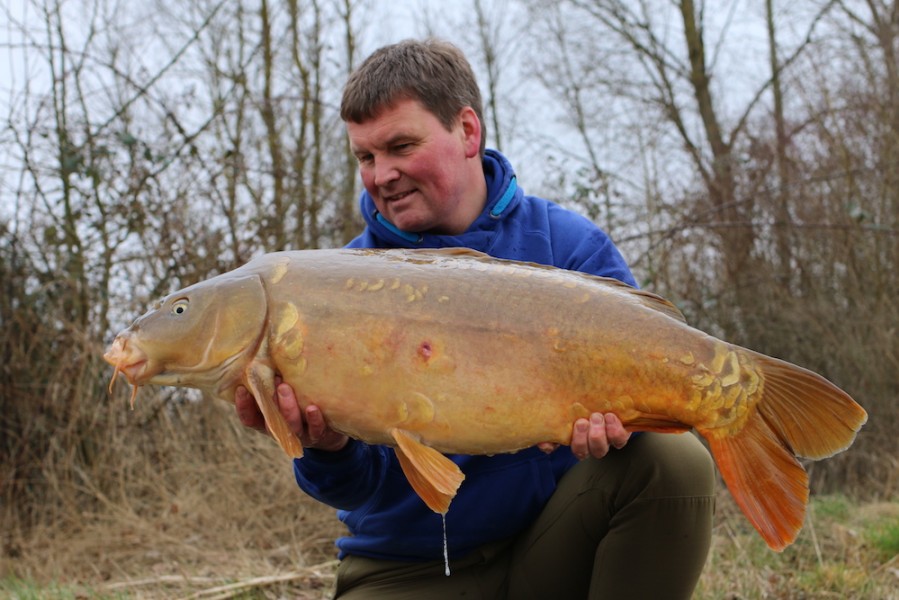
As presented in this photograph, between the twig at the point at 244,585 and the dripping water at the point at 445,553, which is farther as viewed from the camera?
the twig at the point at 244,585

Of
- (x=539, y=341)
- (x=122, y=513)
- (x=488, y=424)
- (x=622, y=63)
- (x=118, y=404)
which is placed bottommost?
(x=122, y=513)

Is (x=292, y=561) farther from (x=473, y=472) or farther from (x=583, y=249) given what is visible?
(x=583, y=249)

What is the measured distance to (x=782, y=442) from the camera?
174cm

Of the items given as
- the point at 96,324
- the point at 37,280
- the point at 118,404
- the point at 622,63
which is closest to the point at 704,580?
the point at 118,404

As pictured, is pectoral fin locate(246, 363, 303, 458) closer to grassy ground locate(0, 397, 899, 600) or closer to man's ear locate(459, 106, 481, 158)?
man's ear locate(459, 106, 481, 158)

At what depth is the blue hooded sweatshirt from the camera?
2207 millimetres

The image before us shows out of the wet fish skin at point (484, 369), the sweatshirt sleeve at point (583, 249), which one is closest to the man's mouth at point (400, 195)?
the sweatshirt sleeve at point (583, 249)

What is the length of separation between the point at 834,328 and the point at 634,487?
518 centimetres

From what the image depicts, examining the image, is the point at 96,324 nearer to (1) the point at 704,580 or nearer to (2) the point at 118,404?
(2) the point at 118,404

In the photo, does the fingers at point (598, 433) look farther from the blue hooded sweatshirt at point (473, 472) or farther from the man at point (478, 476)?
the blue hooded sweatshirt at point (473, 472)

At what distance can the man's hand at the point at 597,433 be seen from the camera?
175cm

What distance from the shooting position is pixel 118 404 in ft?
16.5

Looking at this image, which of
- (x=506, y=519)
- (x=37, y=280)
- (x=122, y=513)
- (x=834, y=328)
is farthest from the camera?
(x=834, y=328)

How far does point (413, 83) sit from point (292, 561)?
2130 mm
